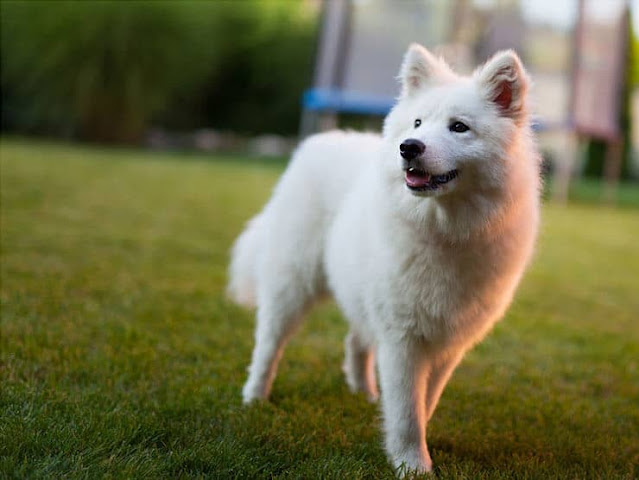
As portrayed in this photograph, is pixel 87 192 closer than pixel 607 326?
No

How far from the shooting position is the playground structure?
39.9 feet

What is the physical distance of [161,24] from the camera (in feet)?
61.3

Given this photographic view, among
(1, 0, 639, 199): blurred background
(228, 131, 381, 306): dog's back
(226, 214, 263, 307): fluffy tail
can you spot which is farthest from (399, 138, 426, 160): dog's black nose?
(226, 214, 263, 307): fluffy tail

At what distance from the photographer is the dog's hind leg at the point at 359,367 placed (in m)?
3.50

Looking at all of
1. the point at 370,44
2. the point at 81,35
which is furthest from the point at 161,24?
the point at 370,44

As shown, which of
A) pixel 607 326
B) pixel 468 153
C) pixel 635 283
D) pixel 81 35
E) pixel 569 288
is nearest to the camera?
pixel 468 153

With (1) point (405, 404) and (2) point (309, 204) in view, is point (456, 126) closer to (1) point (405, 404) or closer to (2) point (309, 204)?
(2) point (309, 204)

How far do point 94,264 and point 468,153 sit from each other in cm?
375

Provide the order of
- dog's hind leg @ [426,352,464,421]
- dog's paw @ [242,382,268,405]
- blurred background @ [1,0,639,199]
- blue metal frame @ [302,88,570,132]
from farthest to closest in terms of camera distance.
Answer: blurred background @ [1,0,639,199] → blue metal frame @ [302,88,570,132] → dog's paw @ [242,382,268,405] → dog's hind leg @ [426,352,464,421]

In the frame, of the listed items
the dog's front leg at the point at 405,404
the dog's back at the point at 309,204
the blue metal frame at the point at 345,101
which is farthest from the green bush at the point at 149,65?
the dog's front leg at the point at 405,404

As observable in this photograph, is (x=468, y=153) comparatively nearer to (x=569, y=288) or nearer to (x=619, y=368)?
(x=619, y=368)

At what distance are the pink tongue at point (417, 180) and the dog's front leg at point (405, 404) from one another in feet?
Result: 2.03

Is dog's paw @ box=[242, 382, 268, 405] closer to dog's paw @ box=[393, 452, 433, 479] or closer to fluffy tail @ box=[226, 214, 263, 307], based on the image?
fluffy tail @ box=[226, 214, 263, 307]

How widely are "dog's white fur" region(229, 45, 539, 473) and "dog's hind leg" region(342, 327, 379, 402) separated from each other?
19.3 inches
